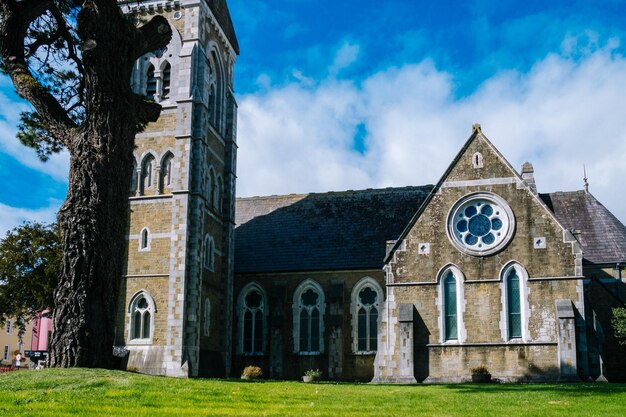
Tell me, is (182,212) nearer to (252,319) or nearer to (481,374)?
(252,319)

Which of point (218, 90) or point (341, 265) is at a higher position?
point (218, 90)

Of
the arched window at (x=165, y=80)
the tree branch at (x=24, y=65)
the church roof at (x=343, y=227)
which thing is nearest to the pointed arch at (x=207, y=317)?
the church roof at (x=343, y=227)

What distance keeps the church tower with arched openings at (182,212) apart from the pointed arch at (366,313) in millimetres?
6332

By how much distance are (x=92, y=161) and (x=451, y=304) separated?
54.2ft

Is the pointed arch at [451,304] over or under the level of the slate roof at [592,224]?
under

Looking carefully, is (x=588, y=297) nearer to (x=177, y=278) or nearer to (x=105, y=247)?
(x=177, y=278)

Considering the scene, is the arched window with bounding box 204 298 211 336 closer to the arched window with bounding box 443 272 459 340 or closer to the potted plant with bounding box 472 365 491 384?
the arched window with bounding box 443 272 459 340

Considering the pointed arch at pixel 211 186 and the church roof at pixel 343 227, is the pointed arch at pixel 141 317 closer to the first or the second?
the pointed arch at pixel 211 186

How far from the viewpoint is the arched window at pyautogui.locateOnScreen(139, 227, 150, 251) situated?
34625mm

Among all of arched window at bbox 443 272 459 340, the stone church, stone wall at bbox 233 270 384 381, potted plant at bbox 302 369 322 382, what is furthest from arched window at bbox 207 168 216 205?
arched window at bbox 443 272 459 340

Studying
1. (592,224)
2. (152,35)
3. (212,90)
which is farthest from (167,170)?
(592,224)

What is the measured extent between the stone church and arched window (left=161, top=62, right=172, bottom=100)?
68 millimetres

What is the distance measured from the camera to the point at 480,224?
3053 cm

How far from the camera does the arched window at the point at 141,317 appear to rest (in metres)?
33.6
